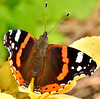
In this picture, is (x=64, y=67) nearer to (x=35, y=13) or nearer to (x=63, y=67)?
(x=63, y=67)

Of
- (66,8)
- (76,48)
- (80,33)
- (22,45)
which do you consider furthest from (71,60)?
(80,33)

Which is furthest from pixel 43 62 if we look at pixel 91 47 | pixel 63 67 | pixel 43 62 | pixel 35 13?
pixel 35 13

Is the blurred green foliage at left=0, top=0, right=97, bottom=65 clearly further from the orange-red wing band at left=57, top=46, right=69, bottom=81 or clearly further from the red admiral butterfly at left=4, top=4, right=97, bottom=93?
the orange-red wing band at left=57, top=46, right=69, bottom=81

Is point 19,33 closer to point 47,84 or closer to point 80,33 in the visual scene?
point 47,84

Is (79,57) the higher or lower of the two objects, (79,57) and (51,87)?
the higher

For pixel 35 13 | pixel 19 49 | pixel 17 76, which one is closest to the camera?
pixel 17 76

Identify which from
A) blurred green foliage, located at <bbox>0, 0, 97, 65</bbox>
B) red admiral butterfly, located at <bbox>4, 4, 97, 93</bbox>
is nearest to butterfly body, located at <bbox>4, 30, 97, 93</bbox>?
red admiral butterfly, located at <bbox>4, 4, 97, 93</bbox>

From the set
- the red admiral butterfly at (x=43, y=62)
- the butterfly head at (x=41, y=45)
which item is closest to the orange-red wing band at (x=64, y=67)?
the red admiral butterfly at (x=43, y=62)
